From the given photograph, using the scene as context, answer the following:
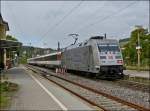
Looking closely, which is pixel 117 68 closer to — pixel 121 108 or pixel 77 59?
pixel 77 59

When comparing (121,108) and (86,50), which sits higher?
(86,50)

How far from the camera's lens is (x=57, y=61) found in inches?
2283

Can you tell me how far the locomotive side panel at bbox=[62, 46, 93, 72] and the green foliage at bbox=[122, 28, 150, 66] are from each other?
29693 millimetres

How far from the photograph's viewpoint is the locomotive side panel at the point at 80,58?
34.1m

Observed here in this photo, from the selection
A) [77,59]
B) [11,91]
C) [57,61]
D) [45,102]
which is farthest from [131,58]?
[45,102]

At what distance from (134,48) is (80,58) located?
127ft

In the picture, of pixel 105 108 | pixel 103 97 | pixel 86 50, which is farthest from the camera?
pixel 86 50

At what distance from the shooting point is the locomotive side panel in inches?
1344

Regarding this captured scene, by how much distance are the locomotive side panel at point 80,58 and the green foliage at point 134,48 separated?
97.4 ft

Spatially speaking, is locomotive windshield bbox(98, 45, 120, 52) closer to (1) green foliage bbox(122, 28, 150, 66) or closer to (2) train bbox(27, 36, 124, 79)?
(2) train bbox(27, 36, 124, 79)

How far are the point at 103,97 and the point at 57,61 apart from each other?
3910 cm

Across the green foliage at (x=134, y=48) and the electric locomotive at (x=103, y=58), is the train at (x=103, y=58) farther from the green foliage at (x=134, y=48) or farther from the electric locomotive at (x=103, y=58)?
the green foliage at (x=134, y=48)

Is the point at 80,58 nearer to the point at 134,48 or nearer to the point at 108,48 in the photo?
the point at 108,48

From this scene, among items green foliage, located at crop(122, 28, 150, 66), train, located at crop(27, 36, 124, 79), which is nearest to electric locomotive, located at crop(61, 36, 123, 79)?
train, located at crop(27, 36, 124, 79)
